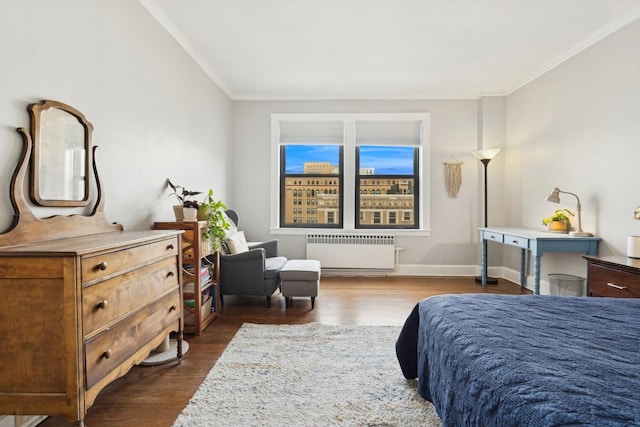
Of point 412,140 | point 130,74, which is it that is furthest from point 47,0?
point 412,140

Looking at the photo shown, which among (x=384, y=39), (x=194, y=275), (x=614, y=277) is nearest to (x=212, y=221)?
(x=194, y=275)

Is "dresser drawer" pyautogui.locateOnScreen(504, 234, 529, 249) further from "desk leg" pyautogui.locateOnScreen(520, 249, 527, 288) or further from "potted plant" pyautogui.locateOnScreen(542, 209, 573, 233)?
"desk leg" pyautogui.locateOnScreen(520, 249, 527, 288)

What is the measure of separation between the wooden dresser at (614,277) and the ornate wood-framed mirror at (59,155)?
3685 millimetres

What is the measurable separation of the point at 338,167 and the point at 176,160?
8.82 ft

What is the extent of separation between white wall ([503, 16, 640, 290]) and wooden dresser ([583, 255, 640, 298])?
656 millimetres

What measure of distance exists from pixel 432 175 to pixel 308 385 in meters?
3.94

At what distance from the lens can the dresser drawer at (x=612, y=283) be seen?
248 centimetres

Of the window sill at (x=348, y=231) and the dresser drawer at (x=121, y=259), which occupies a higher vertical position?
the dresser drawer at (x=121, y=259)

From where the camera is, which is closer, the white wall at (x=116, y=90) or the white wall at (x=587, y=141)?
the white wall at (x=116, y=90)

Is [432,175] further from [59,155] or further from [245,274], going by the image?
[59,155]

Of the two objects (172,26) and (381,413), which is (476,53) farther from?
(381,413)

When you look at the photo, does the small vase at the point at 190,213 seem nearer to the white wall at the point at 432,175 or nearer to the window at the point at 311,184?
the white wall at the point at 432,175

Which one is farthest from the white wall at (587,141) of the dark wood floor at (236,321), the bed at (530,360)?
the bed at (530,360)

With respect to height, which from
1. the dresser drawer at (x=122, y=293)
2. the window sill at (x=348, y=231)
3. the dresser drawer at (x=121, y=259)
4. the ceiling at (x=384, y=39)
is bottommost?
the dresser drawer at (x=122, y=293)
